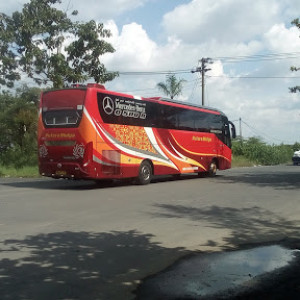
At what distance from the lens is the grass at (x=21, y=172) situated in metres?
23.6

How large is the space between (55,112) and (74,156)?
1.78 meters

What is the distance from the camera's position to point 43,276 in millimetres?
5020

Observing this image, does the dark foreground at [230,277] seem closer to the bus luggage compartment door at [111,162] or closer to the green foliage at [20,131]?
the bus luggage compartment door at [111,162]

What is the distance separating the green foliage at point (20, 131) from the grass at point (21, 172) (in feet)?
2.65

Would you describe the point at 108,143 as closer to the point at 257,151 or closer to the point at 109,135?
the point at 109,135

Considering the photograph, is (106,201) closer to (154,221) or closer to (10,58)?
(154,221)

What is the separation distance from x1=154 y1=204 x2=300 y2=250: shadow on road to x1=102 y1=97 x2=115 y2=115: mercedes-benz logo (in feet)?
17.2

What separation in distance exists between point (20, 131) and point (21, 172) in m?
4.97

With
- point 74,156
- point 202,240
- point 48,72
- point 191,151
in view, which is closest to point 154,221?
point 202,240

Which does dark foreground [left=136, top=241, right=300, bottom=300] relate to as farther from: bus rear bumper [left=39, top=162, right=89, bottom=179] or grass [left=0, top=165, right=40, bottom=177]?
grass [left=0, top=165, right=40, bottom=177]

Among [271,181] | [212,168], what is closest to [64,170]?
[271,181]

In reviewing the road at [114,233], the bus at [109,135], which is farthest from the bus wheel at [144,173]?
the road at [114,233]

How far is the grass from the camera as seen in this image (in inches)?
930

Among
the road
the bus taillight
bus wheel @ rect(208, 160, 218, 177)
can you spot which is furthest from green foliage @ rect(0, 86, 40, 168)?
the road
